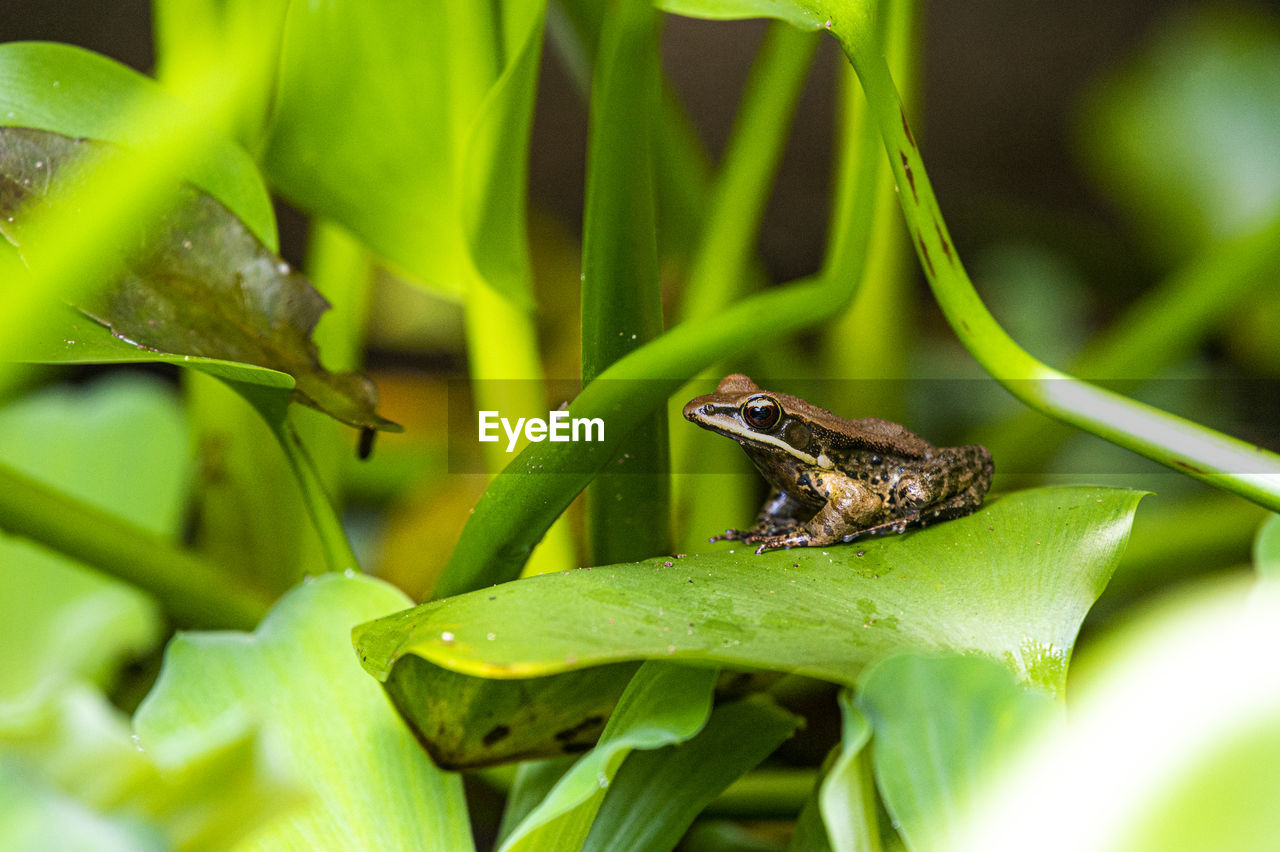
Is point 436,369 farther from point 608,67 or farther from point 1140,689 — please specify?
point 1140,689

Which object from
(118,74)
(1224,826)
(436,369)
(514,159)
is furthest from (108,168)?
(436,369)

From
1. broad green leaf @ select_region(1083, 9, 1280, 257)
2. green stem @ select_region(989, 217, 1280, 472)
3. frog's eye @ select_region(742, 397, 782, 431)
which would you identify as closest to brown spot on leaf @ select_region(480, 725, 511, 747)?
frog's eye @ select_region(742, 397, 782, 431)

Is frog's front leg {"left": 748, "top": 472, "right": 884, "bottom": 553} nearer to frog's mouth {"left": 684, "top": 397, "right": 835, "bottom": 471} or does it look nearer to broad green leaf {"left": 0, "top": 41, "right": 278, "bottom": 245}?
frog's mouth {"left": 684, "top": 397, "right": 835, "bottom": 471}

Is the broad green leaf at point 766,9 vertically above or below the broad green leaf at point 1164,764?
above

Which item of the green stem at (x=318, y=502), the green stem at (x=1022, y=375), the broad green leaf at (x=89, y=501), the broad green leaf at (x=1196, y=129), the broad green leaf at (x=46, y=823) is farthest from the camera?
the broad green leaf at (x=1196, y=129)

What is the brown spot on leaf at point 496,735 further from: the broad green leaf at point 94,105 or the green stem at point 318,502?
the broad green leaf at point 94,105

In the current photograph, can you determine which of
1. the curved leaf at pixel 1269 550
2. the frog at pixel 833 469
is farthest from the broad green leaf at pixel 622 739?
the curved leaf at pixel 1269 550
